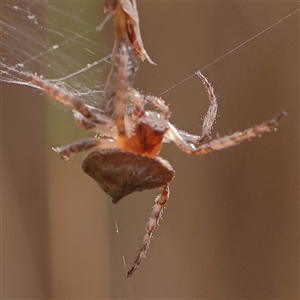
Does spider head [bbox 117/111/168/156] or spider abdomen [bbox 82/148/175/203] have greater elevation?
spider head [bbox 117/111/168/156]

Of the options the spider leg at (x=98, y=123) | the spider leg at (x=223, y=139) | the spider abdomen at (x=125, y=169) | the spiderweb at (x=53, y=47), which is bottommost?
the spider abdomen at (x=125, y=169)

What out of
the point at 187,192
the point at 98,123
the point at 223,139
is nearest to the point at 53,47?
the point at 98,123

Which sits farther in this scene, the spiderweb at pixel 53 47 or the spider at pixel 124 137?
the spiderweb at pixel 53 47

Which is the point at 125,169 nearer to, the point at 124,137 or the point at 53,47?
the point at 124,137

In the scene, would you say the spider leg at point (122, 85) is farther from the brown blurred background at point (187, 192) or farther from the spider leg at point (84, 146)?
the brown blurred background at point (187, 192)

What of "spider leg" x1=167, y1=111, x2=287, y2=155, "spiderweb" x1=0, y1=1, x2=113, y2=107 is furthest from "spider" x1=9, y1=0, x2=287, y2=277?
"spiderweb" x1=0, y1=1, x2=113, y2=107

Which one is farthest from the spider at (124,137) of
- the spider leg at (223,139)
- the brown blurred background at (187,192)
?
the brown blurred background at (187,192)

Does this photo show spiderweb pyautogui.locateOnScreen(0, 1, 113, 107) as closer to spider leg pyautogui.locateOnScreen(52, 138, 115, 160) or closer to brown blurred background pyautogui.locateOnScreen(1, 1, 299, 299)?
spider leg pyautogui.locateOnScreen(52, 138, 115, 160)
